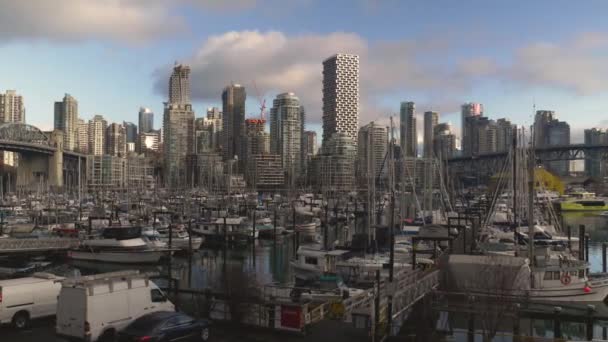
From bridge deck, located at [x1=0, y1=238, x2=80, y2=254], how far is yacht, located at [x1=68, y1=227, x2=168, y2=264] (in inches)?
39.5

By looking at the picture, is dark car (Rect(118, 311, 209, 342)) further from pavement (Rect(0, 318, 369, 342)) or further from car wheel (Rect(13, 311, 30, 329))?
car wheel (Rect(13, 311, 30, 329))

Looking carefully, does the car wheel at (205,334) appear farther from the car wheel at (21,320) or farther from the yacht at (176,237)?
the yacht at (176,237)

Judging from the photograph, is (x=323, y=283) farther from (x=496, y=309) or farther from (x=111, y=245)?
(x=111, y=245)

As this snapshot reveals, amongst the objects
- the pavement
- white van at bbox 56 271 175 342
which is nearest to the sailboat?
the pavement

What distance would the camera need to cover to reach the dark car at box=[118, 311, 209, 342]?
16141 mm

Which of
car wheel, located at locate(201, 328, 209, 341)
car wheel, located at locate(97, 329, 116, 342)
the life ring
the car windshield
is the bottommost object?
the life ring

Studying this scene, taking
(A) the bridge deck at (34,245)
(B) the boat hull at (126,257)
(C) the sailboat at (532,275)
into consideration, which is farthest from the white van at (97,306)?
(A) the bridge deck at (34,245)

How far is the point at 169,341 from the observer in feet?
54.8

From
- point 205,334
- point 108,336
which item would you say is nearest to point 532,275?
point 205,334

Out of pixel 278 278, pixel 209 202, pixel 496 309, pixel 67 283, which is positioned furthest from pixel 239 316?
pixel 209 202

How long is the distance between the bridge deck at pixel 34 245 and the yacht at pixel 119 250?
1.00 m

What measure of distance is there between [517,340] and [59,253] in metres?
43.8

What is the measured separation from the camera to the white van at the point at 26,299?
2016 cm

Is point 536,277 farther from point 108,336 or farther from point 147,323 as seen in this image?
point 108,336
